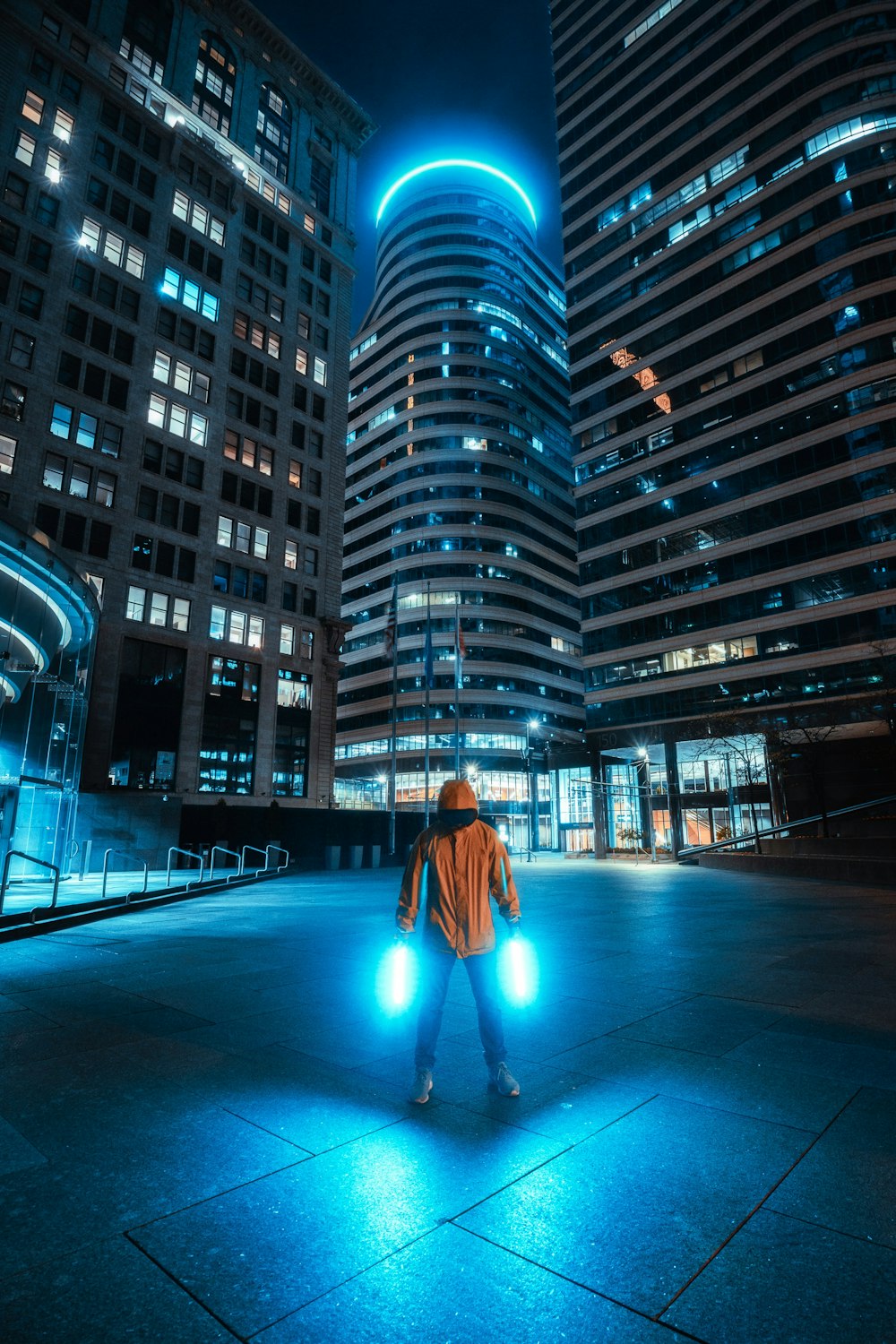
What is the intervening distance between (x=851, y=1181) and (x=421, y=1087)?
2235 mm

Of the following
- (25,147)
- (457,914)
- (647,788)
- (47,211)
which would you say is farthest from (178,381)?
(457,914)

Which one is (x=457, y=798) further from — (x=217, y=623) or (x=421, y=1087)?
(x=217, y=623)

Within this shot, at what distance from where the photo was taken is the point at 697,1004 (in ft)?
20.2

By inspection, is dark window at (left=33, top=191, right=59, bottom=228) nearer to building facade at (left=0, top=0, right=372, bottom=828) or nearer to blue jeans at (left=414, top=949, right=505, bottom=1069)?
building facade at (left=0, top=0, right=372, bottom=828)

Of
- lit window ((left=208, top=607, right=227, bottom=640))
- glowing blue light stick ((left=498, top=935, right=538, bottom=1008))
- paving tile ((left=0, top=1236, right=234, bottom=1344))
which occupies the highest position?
lit window ((left=208, top=607, right=227, bottom=640))

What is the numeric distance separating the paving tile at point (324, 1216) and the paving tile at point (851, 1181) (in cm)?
116

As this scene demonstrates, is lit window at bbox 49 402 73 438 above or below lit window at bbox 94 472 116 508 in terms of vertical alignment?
above

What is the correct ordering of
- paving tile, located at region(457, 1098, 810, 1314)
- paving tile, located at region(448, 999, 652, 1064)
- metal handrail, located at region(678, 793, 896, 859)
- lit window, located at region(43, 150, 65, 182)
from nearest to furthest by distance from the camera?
paving tile, located at region(457, 1098, 810, 1314) < paving tile, located at region(448, 999, 652, 1064) < metal handrail, located at region(678, 793, 896, 859) < lit window, located at region(43, 150, 65, 182)

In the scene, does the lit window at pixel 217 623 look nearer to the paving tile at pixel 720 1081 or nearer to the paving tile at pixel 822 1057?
the paving tile at pixel 720 1081

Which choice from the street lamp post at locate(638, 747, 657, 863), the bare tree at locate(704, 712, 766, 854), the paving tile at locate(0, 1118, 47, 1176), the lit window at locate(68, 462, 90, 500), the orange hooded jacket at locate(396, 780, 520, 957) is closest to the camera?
the paving tile at locate(0, 1118, 47, 1176)

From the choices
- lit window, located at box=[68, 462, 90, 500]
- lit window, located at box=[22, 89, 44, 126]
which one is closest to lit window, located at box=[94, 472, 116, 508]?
lit window, located at box=[68, 462, 90, 500]

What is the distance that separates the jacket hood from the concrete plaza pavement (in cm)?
176

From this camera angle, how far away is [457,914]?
4.33m

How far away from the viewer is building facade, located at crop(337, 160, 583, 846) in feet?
223
